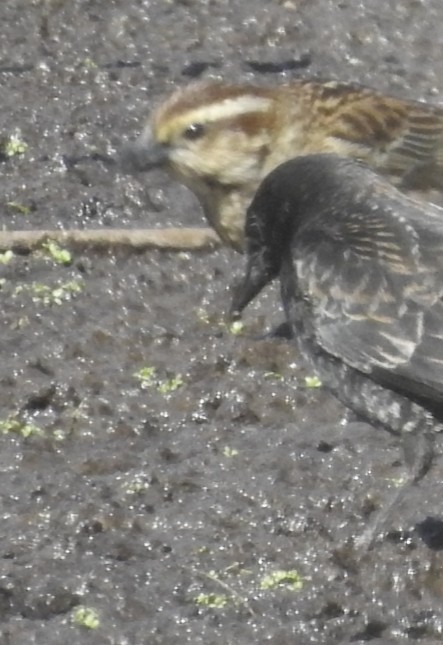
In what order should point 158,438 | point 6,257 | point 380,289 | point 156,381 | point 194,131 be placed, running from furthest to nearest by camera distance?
1. point 6,257
2. point 194,131
3. point 156,381
4. point 158,438
5. point 380,289

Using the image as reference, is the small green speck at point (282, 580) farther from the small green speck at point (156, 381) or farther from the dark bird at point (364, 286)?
the small green speck at point (156, 381)

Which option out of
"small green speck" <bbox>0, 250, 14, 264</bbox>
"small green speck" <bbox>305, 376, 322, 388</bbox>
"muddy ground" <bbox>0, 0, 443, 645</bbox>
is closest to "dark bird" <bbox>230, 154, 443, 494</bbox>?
"muddy ground" <bbox>0, 0, 443, 645</bbox>

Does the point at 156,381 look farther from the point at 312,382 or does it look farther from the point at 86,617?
the point at 86,617

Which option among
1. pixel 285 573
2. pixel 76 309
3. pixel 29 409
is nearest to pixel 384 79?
pixel 76 309

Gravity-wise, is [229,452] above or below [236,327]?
above

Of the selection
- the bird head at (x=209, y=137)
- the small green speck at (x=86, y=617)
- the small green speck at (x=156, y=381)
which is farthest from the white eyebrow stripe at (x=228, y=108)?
the small green speck at (x=86, y=617)

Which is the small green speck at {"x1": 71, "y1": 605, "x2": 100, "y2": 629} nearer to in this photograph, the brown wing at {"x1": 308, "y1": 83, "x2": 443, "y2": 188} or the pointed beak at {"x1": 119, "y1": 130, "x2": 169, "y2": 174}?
the pointed beak at {"x1": 119, "y1": 130, "x2": 169, "y2": 174}

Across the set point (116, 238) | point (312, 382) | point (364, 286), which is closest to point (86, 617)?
point (364, 286)
